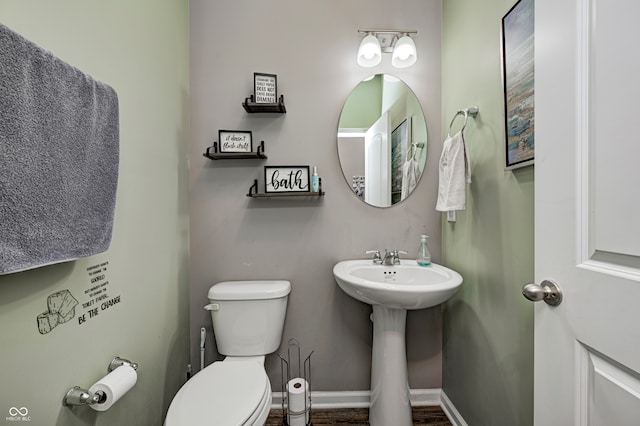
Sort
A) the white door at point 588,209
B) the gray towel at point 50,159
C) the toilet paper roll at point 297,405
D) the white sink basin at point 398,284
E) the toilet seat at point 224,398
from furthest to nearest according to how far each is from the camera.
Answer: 1. the toilet paper roll at point 297,405
2. the white sink basin at point 398,284
3. the toilet seat at point 224,398
4. the gray towel at point 50,159
5. the white door at point 588,209

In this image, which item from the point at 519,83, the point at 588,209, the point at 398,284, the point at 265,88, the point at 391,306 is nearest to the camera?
the point at 588,209

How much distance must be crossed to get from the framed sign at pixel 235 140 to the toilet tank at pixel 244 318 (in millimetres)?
760

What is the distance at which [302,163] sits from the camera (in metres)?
1.58

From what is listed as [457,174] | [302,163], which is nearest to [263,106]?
[302,163]

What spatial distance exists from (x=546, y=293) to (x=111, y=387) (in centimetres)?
120

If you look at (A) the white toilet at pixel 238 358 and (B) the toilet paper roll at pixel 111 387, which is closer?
(B) the toilet paper roll at pixel 111 387

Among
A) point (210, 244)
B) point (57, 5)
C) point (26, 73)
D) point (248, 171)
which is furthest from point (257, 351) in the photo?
point (57, 5)

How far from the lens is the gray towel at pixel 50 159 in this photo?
0.56 m

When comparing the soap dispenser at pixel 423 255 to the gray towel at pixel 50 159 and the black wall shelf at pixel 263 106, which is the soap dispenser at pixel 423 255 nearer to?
the black wall shelf at pixel 263 106

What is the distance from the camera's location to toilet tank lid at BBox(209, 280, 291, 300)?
1.38 metres

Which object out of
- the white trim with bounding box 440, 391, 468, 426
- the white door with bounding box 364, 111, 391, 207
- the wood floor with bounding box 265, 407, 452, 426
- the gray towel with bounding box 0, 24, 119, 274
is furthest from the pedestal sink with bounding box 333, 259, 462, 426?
the gray towel with bounding box 0, 24, 119, 274

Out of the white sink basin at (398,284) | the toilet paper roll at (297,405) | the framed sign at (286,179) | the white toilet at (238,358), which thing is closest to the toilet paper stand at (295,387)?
the toilet paper roll at (297,405)

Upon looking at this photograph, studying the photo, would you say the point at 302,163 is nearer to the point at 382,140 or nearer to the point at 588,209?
the point at 382,140

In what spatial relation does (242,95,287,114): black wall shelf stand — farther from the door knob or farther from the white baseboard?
the white baseboard
